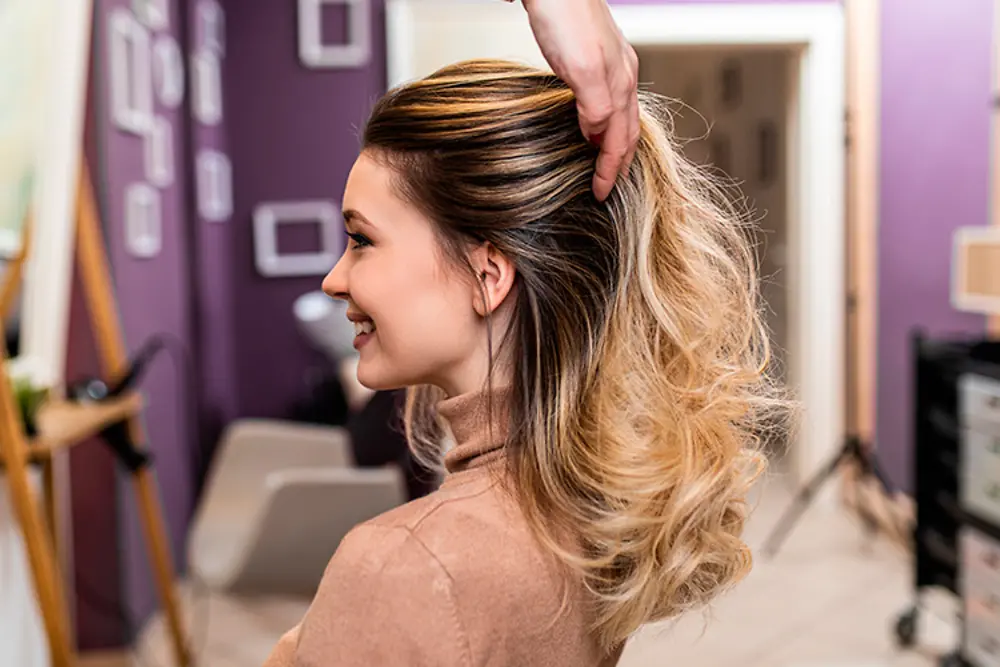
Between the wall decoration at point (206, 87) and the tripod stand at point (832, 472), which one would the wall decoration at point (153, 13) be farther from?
the tripod stand at point (832, 472)

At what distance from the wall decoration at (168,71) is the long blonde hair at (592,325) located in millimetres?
3043

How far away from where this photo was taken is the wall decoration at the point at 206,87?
4.25 meters

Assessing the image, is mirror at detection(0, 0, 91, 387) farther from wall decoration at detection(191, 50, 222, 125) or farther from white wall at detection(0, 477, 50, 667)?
wall decoration at detection(191, 50, 222, 125)

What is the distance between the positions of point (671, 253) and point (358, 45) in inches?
169

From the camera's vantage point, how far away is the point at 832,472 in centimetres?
423

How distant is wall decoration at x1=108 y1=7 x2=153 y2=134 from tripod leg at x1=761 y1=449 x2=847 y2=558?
2.66m

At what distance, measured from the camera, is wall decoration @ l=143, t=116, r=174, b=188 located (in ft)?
11.1

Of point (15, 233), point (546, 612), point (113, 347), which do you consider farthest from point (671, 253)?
point (113, 347)

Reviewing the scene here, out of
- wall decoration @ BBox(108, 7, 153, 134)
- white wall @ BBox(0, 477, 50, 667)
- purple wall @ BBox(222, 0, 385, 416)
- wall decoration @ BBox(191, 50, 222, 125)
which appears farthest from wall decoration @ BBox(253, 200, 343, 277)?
white wall @ BBox(0, 477, 50, 667)

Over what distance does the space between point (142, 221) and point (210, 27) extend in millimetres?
1643


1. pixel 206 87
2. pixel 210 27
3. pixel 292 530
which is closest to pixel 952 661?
pixel 292 530

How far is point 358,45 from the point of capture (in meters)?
4.86

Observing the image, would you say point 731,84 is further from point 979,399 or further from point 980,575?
point 980,575

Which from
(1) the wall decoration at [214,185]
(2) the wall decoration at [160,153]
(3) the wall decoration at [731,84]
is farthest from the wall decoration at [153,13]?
(3) the wall decoration at [731,84]
